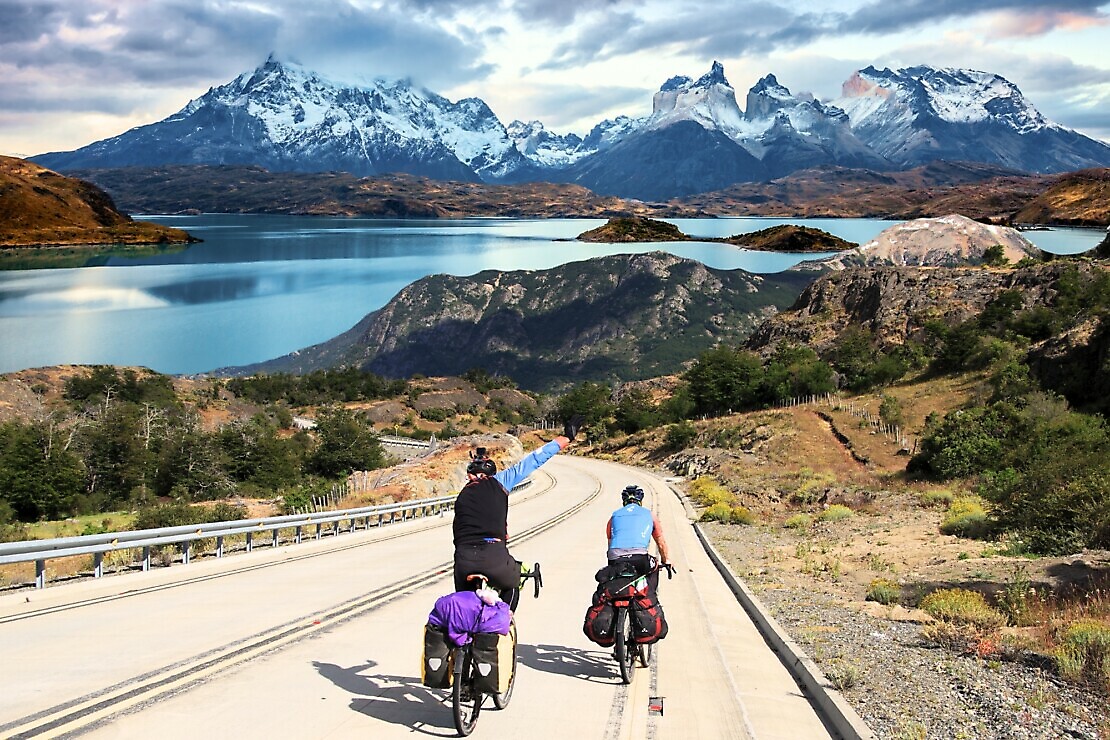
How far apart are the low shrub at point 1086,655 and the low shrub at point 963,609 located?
4.70 feet

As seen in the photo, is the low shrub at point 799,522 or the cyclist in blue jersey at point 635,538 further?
the low shrub at point 799,522

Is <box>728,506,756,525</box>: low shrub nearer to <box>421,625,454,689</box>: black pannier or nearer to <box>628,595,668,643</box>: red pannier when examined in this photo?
<box>628,595,668,643</box>: red pannier

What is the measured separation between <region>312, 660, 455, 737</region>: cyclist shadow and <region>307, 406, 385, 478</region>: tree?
1737 inches

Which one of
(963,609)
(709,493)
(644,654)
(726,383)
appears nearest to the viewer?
(644,654)

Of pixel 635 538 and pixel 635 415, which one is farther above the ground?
pixel 635 538

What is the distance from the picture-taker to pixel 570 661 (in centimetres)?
904

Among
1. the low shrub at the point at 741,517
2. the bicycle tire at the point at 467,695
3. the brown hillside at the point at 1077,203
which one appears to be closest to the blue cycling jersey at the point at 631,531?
the bicycle tire at the point at 467,695

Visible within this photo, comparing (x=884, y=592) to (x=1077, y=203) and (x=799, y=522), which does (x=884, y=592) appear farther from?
(x=1077, y=203)

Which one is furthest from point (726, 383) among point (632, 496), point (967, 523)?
point (632, 496)

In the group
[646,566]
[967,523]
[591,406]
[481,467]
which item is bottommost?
[591,406]

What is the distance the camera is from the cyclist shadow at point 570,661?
8.55 metres

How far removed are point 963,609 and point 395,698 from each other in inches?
296

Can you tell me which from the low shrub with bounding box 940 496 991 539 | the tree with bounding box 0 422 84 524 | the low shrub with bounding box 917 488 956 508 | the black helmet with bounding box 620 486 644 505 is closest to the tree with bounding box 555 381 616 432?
the tree with bounding box 0 422 84 524

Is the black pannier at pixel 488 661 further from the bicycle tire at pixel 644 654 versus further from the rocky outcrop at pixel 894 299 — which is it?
the rocky outcrop at pixel 894 299
